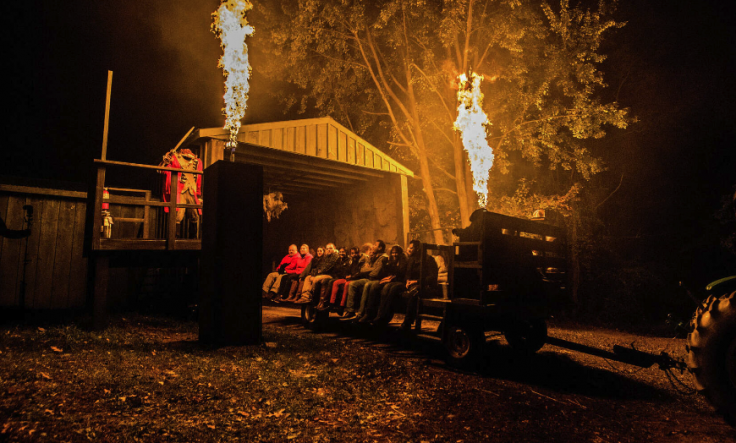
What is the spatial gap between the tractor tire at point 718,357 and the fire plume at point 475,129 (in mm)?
9516

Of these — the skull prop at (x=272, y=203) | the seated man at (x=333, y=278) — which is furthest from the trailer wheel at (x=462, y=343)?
the skull prop at (x=272, y=203)

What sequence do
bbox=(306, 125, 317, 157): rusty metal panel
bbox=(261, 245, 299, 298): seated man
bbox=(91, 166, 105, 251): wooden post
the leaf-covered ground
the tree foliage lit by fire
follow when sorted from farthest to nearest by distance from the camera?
the tree foliage lit by fire, bbox=(306, 125, 317, 157): rusty metal panel, bbox=(261, 245, 299, 298): seated man, bbox=(91, 166, 105, 251): wooden post, the leaf-covered ground

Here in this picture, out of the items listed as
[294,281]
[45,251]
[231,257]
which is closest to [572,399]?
[231,257]

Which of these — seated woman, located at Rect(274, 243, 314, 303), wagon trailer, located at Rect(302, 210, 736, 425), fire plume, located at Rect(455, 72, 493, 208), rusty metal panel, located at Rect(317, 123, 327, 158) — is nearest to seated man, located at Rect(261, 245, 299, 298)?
seated woman, located at Rect(274, 243, 314, 303)

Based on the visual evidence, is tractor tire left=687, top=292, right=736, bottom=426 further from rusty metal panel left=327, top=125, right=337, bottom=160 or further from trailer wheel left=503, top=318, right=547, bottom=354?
rusty metal panel left=327, top=125, right=337, bottom=160

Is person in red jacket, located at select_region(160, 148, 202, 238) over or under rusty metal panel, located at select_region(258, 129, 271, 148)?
under

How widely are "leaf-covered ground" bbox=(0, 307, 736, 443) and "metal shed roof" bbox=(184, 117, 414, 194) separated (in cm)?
631

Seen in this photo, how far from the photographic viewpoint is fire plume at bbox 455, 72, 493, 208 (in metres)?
13.4

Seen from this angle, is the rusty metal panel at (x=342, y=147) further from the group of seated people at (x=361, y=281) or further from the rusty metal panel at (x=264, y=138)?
the group of seated people at (x=361, y=281)

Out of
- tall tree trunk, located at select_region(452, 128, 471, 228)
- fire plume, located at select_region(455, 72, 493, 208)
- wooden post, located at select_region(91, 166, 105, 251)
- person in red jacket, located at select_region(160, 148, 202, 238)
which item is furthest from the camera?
tall tree trunk, located at select_region(452, 128, 471, 228)

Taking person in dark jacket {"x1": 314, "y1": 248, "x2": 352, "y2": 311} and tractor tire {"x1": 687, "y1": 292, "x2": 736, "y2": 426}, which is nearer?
tractor tire {"x1": 687, "y1": 292, "x2": 736, "y2": 426}

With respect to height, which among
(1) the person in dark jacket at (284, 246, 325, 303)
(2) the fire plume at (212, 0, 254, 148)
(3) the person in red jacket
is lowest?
(1) the person in dark jacket at (284, 246, 325, 303)

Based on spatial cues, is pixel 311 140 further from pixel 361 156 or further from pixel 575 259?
A: pixel 575 259

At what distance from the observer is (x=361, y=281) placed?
841 cm
